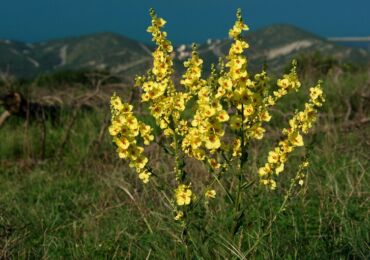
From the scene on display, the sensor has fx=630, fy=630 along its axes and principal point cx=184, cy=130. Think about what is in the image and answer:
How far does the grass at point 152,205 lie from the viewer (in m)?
3.84

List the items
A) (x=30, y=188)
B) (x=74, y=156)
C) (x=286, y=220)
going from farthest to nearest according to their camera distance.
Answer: (x=74, y=156) < (x=30, y=188) < (x=286, y=220)

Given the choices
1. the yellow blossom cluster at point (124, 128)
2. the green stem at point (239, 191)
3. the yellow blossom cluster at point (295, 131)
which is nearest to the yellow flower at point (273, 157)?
the yellow blossom cluster at point (295, 131)

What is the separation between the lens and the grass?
12.6 feet

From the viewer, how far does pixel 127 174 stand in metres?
6.52

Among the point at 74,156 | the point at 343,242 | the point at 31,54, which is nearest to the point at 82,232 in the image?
the point at 343,242

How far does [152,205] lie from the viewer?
4941 mm

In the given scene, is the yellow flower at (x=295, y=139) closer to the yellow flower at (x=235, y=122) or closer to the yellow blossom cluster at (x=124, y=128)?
the yellow flower at (x=235, y=122)

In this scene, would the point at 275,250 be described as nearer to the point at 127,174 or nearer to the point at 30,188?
the point at 127,174

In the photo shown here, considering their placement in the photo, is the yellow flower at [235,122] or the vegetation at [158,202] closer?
the yellow flower at [235,122]

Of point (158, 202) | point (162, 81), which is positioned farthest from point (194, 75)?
point (158, 202)

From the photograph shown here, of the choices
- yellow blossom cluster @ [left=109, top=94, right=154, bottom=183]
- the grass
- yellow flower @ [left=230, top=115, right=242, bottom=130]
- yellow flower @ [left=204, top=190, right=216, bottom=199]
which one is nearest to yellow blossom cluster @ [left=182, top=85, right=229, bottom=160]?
yellow flower @ [left=230, top=115, right=242, bottom=130]

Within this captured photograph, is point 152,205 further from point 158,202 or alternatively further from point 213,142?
point 213,142

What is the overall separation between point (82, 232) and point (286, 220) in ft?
5.12

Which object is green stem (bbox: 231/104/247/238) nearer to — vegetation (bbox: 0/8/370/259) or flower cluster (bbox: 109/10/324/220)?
flower cluster (bbox: 109/10/324/220)
